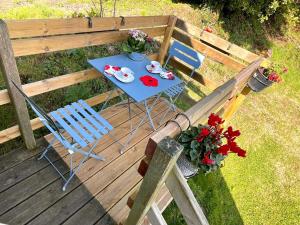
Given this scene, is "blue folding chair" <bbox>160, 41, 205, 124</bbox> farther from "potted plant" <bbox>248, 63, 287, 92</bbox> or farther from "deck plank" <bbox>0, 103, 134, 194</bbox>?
"deck plank" <bbox>0, 103, 134, 194</bbox>

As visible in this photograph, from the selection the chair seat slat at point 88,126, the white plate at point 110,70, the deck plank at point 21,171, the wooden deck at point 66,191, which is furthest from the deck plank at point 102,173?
the white plate at point 110,70

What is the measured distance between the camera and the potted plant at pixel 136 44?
353cm

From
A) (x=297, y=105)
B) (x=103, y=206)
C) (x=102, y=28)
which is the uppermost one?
(x=102, y=28)

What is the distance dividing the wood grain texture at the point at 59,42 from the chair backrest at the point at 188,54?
49.6 inches

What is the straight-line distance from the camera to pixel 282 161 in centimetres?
559

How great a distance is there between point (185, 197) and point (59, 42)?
7.13 ft

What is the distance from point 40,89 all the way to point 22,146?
2.76 feet

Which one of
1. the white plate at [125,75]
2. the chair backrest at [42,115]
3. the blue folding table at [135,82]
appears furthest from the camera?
the white plate at [125,75]

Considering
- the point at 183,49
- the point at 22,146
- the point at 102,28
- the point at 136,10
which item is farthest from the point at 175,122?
the point at 136,10

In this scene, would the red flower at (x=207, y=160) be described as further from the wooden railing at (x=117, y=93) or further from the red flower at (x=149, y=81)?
the red flower at (x=149, y=81)

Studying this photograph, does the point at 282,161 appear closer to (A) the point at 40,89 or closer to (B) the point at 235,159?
(B) the point at 235,159

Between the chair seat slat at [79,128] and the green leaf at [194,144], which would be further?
the chair seat slat at [79,128]

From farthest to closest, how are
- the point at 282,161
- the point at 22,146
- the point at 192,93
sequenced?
the point at 192,93 < the point at 282,161 < the point at 22,146

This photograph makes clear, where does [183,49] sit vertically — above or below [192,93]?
above
